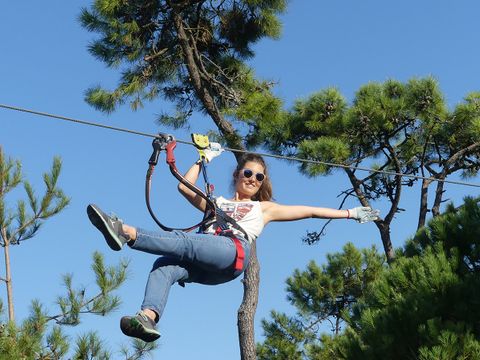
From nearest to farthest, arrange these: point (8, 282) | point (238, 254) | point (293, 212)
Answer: point (238, 254)
point (293, 212)
point (8, 282)

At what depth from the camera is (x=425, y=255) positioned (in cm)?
671

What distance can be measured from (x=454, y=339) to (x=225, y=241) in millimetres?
2700

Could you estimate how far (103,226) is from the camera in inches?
136

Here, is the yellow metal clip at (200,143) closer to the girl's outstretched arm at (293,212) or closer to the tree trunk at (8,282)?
the girl's outstretched arm at (293,212)

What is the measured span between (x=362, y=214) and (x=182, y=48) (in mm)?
5809

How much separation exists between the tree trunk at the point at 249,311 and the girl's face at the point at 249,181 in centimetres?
426

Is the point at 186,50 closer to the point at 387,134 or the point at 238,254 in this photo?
the point at 387,134

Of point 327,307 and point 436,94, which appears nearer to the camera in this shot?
point 436,94

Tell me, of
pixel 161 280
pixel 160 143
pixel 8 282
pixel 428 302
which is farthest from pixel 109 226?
pixel 8 282

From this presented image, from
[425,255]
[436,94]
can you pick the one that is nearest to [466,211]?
[425,255]

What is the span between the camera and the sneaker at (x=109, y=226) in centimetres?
345

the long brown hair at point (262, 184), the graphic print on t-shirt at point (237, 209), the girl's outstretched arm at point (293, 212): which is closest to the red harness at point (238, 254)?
the graphic print on t-shirt at point (237, 209)

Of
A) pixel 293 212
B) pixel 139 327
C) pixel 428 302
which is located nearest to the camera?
pixel 139 327

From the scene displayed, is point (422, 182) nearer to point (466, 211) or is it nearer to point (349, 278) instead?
point (349, 278)
